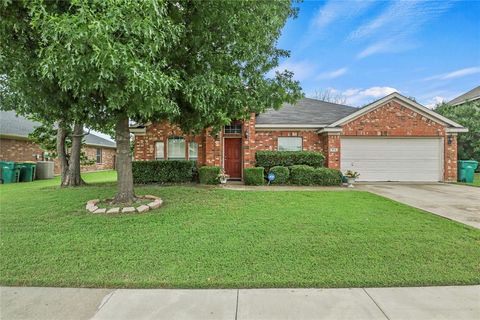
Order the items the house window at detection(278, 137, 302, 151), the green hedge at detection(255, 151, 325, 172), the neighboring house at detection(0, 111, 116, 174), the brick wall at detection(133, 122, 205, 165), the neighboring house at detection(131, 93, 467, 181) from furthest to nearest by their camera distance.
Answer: the neighboring house at detection(0, 111, 116, 174), the house window at detection(278, 137, 302, 151), the brick wall at detection(133, 122, 205, 165), the neighboring house at detection(131, 93, 467, 181), the green hedge at detection(255, 151, 325, 172)

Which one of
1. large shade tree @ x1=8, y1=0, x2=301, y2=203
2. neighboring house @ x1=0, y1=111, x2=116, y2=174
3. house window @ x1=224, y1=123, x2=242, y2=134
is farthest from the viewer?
neighboring house @ x1=0, y1=111, x2=116, y2=174

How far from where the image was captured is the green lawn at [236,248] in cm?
318

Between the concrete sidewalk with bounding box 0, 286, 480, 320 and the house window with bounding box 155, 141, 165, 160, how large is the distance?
36.6ft

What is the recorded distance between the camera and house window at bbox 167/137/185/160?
13.9m

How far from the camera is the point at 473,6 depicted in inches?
332

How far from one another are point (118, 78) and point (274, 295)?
418 cm

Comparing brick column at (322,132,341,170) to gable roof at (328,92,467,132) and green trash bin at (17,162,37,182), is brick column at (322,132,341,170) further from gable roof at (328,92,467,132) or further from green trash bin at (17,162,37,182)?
green trash bin at (17,162,37,182)

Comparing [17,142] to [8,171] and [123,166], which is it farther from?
[123,166]

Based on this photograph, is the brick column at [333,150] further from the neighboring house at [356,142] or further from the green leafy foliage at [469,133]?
the green leafy foliage at [469,133]

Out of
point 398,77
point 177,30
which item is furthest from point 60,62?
point 398,77

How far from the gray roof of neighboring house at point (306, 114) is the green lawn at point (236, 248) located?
7.99 m

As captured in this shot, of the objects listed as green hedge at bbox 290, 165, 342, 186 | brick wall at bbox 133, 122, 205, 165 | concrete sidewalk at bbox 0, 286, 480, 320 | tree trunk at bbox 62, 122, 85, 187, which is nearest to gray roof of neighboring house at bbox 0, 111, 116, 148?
tree trunk at bbox 62, 122, 85, 187

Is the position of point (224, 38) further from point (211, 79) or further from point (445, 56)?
point (445, 56)

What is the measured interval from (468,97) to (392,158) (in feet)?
56.0
